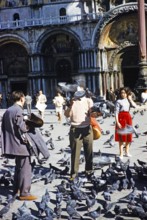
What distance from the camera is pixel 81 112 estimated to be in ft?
26.2

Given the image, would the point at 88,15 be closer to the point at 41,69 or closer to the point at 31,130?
the point at 41,69

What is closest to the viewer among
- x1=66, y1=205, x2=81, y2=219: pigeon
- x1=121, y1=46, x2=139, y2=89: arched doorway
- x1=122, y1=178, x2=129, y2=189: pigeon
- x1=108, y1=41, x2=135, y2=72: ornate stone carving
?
x1=66, y1=205, x2=81, y2=219: pigeon

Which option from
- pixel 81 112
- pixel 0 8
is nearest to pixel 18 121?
pixel 81 112

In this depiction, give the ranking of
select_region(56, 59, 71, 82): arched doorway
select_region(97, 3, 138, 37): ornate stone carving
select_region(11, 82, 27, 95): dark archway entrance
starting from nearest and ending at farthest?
select_region(97, 3, 138, 37): ornate stone carving < select_region(56, 59, 71, 82): arched doorway < select_region(11, 82, 27, 95): dark archway entrance

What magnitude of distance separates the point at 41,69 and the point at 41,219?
28.7 meters

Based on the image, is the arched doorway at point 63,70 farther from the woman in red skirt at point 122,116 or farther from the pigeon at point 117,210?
the pigeon at point 117,210

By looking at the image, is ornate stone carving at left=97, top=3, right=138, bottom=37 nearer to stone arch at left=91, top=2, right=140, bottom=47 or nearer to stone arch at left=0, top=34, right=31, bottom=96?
stone arch at left=91, top=2, right=140, bottom=47

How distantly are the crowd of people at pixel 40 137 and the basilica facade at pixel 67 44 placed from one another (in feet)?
71.9

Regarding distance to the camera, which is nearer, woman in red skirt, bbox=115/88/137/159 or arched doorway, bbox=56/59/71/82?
woman in red skirt, bbox=115/88/137/159

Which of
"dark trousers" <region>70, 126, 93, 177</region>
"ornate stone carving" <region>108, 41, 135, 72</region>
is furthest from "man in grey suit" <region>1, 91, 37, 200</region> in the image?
"ornate stone carving" <region>108, 41, 135, 72</region>

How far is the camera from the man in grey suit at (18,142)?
6.77 m

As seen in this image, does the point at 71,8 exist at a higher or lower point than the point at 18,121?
higher

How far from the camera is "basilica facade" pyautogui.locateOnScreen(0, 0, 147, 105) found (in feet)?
106

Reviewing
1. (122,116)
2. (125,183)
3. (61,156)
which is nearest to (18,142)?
(125,183)
